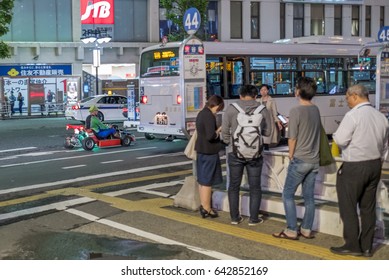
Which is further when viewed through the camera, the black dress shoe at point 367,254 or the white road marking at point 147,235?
the white road marking at point 147,235

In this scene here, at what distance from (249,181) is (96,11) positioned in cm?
3168

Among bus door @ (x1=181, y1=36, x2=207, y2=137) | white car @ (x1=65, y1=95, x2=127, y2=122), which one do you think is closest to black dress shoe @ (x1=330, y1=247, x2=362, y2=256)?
bus door @ (x1=181, y1=36, x2=207, y2=137)

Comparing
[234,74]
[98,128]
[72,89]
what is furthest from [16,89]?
[234,74]

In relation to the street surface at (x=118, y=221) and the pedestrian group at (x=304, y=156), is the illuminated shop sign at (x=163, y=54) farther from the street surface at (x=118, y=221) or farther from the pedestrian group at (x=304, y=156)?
the pedestrian group at (x=304, y=156)

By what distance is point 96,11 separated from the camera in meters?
36.9

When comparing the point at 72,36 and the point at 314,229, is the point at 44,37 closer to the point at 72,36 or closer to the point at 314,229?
the point at 72,36

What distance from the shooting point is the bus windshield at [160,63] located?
52.5ft

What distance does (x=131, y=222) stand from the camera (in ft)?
26.7

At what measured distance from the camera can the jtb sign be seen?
121 ft

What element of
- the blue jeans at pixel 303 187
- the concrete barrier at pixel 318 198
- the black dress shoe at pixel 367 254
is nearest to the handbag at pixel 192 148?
the concrete barrier at pixel 318 198

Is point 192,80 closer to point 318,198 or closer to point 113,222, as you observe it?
point 113,222

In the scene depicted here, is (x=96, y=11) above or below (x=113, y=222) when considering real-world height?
above

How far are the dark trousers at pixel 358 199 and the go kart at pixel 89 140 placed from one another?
38.7ft

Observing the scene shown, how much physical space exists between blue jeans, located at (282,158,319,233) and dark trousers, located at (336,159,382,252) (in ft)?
1.74
